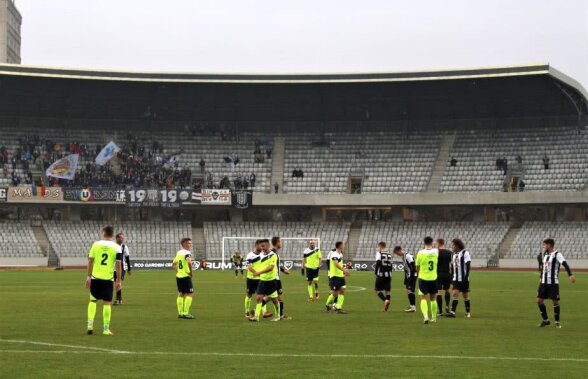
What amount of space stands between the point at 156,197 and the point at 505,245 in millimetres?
29528

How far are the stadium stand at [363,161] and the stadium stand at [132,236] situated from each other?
1121 cm

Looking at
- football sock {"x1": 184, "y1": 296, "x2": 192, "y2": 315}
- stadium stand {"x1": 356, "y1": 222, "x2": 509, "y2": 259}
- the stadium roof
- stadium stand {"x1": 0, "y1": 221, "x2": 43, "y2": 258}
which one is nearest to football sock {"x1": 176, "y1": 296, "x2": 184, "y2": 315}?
football sock {"x1": 184, "y1": 296, "x2": 192, "y2": 315}

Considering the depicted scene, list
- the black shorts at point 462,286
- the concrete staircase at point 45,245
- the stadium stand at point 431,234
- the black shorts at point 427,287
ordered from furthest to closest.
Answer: the stadium stand at point 431,234, the concrete staircase at point 45,245, the black shorts at point 462,286, the black shorts at point 427,287

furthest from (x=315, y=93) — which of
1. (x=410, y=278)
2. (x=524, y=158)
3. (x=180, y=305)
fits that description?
(x=180, y=305)

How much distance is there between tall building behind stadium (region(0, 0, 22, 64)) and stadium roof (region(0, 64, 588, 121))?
29.8m

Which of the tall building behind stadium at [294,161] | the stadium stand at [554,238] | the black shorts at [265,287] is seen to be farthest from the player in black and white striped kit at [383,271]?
the stadium stand at [554,238]

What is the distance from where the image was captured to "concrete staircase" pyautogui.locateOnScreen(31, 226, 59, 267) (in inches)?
3061

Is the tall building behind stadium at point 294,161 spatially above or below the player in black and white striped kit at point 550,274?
above

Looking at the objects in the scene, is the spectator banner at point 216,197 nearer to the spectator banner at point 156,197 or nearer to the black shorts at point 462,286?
the spectator banner at point 156,197

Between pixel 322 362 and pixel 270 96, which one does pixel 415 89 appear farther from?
pixel 322 362

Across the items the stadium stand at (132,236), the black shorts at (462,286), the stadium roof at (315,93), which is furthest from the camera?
the stadium roof at (315,93)

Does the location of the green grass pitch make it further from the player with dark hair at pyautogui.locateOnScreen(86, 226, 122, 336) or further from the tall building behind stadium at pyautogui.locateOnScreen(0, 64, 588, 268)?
the tall building behind stadium at pyautogui.locateOnScreen(0, 64, 588, 268)

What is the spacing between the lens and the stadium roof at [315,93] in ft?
269

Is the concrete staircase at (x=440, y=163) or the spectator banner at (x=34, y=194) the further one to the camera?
the concrete staircase at (x=440, y=163)
